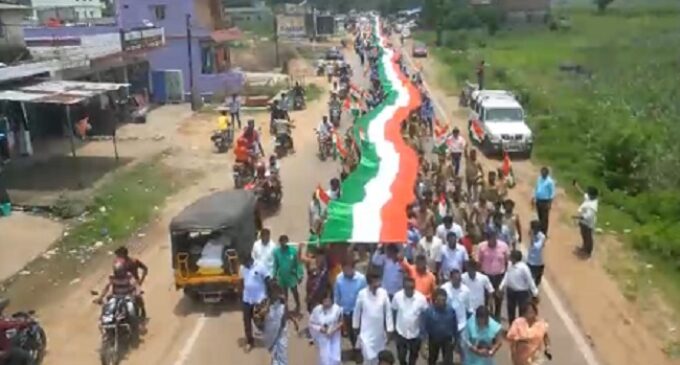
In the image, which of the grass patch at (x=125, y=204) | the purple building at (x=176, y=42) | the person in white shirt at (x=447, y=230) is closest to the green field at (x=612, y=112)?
the person in white shirt at (x=447, y=230)

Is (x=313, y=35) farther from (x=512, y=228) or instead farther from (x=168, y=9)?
(x=512, y=228)

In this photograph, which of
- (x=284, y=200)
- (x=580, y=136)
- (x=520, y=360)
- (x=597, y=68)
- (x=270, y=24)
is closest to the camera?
(x=520, y=360)

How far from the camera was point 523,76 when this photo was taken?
47.8 metres

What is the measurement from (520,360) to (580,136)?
1969cm

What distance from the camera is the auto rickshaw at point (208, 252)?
13.0m

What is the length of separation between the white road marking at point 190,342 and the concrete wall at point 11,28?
19599mm

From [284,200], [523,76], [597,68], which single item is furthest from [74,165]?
[597,68]

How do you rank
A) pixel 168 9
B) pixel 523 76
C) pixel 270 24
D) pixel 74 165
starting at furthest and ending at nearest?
pixel 270 24 → pixel 523 76 → pixel 168 9 → pixel 74 165

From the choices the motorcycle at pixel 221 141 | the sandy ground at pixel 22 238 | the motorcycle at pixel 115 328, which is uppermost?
the motorcycle at pixel 115 328

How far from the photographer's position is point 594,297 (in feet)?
44.5

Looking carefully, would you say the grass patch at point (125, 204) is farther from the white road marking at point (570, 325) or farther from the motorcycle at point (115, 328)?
the white road marking at point (570, 325)

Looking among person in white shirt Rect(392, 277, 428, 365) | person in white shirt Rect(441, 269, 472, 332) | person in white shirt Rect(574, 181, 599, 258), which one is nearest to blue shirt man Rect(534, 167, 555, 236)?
person in white shirt Rect(574, 181, 599, 258)

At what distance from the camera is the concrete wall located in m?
28.9

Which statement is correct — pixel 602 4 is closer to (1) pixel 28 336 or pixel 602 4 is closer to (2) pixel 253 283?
(2) pixel 253 283
